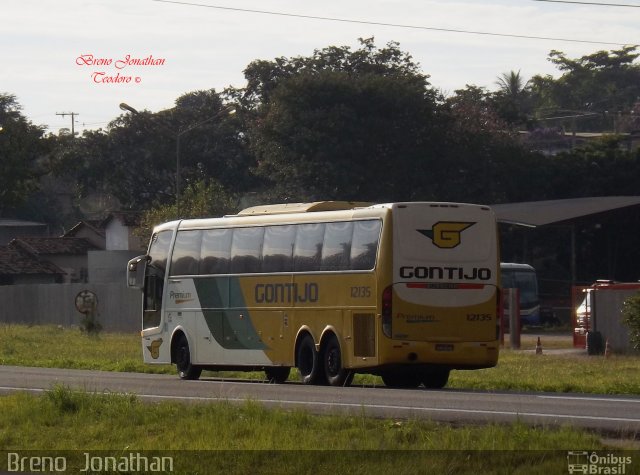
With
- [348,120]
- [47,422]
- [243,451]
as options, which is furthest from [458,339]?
[348,120]

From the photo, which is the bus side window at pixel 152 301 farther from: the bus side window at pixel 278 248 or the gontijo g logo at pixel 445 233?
the gontijo g logo at pixel 445 233

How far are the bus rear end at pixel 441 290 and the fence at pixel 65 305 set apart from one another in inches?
1248

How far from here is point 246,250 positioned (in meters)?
25.2

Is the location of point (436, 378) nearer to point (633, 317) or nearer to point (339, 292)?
point (339, 292)

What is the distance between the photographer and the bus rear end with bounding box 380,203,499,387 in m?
21.7

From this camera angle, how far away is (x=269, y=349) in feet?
80.7

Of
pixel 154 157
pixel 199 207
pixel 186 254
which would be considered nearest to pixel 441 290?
pixel 186 254

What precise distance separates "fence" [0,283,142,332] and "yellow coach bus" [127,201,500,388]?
2664cm

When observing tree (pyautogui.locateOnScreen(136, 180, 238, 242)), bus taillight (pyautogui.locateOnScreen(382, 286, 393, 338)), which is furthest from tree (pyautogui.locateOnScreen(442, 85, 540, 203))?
bus taillight (pyautogui.locateOnScreen(382, 286, 393, 338))

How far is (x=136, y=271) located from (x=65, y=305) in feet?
96.2

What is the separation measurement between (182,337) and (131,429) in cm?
1303

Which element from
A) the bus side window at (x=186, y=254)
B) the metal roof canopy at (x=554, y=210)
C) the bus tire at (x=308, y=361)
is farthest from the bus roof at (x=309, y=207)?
the metal roof canopy at (x=554, y=210)

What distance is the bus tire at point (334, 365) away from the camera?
73.6ft

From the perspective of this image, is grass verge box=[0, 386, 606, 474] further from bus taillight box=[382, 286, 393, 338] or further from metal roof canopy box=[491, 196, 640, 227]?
metal roof canopy box=[491, 196, 640, 227]
